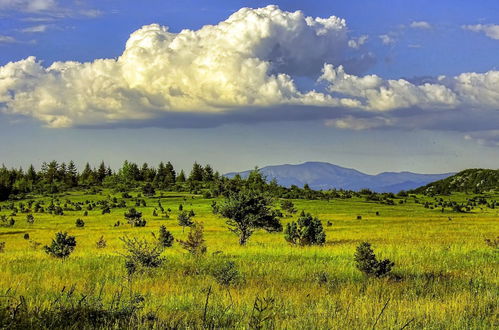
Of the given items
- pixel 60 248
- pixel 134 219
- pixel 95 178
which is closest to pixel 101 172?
pixel 95 178

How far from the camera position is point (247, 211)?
101 feet

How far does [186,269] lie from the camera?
54.4ft

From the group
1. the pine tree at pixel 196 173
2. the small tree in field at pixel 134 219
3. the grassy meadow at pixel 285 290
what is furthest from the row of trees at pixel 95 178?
the grassy meadow at pixel 285 290

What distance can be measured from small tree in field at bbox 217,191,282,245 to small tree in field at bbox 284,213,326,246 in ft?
4.93

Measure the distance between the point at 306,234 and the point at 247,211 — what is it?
4.22m

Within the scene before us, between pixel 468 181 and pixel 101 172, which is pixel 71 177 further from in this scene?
pixel 468 181

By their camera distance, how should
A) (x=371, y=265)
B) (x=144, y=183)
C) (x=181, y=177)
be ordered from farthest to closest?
(x=181, y=177), (x=144, y=183), (x=371, y=265)

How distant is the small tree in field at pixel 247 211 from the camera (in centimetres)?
3048

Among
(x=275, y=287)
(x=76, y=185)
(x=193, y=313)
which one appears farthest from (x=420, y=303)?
(x=76, y=185)

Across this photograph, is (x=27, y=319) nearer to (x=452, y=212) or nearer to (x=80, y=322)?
(x=80, y=322)

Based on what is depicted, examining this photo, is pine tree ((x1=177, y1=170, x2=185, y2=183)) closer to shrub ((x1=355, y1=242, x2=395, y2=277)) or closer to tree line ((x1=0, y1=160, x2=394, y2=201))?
tree line ((x1=0, y1=160, x2=394, y2=201))

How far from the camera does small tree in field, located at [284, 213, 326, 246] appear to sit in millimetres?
30234

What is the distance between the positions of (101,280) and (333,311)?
8.57 metres

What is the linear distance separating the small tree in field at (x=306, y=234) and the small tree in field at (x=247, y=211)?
1.50 meters
